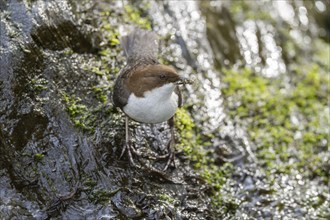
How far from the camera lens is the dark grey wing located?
16.4 ft

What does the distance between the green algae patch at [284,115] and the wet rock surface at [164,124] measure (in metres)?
0.01

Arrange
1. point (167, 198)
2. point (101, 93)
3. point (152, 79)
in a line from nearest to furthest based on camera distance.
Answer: point (152, 79)
point (167, 198)
point (101, 93)

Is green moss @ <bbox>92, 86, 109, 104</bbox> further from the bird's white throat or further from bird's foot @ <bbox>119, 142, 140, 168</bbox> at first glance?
the bird's white throat

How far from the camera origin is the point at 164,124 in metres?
5.24

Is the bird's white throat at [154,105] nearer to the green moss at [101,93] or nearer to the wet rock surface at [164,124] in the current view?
the wet rock surface at [164,124]

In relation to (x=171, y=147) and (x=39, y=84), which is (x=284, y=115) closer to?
(x=171, y=147)

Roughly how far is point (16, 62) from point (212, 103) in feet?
7.10

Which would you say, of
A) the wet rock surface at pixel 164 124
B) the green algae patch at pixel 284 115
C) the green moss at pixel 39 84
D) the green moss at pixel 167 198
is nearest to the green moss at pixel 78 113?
the wet rock surface at pixel 164 124

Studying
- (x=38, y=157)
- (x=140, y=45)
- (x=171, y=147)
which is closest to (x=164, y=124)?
(x=171, y=147)

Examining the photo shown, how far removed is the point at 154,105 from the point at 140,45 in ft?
3.48

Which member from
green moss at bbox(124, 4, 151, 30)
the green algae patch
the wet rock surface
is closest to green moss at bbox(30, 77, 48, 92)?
the wet rock surface

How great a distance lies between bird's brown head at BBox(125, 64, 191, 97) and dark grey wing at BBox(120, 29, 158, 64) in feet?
1.83

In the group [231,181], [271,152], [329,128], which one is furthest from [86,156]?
[329,128]

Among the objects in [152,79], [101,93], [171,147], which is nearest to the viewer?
[152,79]
